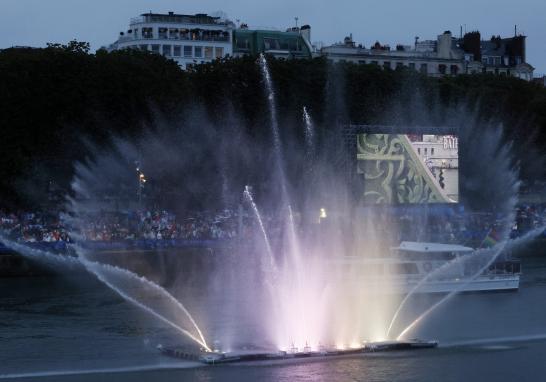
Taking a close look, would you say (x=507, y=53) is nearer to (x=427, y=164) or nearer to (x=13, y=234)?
(x=427, y=164)

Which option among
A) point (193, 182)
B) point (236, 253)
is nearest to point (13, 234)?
point (236, 253)

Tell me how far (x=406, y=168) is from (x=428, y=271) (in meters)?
17.5

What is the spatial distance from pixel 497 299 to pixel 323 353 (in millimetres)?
20506

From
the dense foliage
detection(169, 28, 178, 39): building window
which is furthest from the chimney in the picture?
the dense foliage

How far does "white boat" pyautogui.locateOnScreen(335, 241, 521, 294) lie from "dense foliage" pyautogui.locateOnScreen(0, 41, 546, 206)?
2771cm

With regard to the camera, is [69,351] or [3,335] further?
[3,335]

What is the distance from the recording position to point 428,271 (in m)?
57.1

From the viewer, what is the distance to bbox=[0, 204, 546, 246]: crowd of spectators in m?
66.3

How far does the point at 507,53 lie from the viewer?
488 feet

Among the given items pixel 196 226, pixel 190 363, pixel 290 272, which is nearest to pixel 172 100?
pixel 196 226

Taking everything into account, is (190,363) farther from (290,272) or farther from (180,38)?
(180,38)

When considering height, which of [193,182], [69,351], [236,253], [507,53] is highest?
[507,53]

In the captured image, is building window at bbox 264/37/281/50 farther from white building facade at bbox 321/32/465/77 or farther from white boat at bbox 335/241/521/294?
white boat at bbox 335/241/521/294

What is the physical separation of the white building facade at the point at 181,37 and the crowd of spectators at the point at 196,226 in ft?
162
